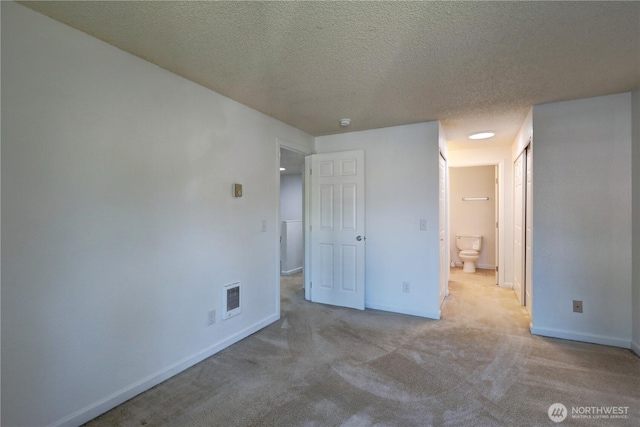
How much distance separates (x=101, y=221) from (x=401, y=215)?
2921 mm

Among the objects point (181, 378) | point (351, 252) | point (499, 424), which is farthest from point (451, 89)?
point (181, 378)

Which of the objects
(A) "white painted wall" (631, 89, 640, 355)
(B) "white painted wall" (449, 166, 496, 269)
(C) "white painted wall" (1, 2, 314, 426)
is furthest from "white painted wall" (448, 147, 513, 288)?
(C) "white painted wall" (1, 2, 314, 426)

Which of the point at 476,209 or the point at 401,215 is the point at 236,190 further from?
the point at 476,209

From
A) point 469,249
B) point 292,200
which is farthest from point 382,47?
point 469,249

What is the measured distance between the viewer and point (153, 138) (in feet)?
7.06

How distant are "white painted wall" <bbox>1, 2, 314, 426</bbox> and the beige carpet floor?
276 millimetres

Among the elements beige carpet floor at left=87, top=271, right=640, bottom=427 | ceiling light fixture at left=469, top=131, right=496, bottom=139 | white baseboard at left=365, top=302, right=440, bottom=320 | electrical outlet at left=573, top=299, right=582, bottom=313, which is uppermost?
ceiling light fixture at left=469, top=131, right=496, bottom=139

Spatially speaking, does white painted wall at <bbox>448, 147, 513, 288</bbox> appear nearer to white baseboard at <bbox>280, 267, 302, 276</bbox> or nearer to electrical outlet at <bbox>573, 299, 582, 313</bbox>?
electrical outlet at <bbox>573, 299, 582, 313</bbox>

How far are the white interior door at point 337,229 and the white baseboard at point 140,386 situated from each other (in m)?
1.39

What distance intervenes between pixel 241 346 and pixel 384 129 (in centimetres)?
286

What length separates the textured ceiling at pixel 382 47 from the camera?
1.57 metres

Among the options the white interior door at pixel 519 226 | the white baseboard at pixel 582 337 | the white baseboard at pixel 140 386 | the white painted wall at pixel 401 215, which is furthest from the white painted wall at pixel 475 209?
the white baseboard at pixel 140 386

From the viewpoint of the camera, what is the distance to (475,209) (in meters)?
6.50

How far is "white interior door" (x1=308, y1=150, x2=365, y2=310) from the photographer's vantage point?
3.81 meters
